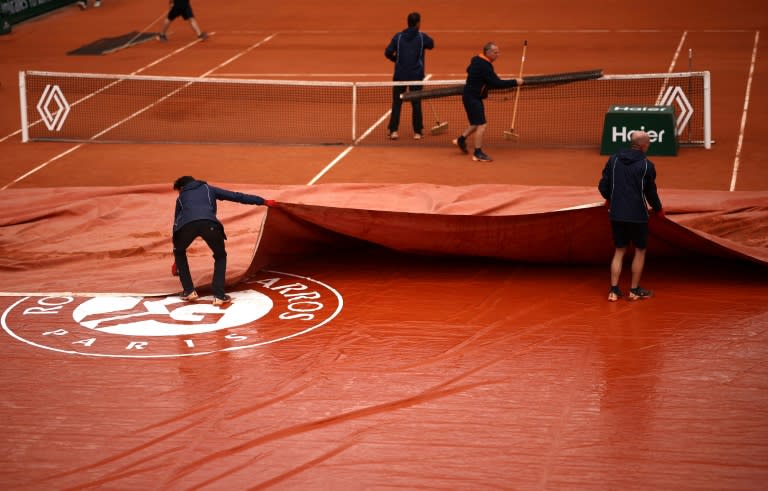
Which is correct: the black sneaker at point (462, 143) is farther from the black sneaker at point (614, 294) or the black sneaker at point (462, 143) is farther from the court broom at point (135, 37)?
the court broom at point (135, 37)

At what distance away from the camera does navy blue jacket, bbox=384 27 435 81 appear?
18.7 metres

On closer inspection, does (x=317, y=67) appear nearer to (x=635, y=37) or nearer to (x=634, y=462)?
(x=635, y=37)

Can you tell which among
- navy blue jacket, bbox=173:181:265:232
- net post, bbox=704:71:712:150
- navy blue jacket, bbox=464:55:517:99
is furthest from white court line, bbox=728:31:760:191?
navy blue jacket, bbox=173:181:265:232

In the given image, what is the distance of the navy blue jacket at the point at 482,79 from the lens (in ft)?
55.0

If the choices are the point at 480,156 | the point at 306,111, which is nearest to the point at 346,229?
the point at 480,156

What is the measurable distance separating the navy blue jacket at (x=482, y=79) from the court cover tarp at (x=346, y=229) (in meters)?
2.81

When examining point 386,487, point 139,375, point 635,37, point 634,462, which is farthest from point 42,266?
point 635,37

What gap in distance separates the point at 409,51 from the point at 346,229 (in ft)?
24.2

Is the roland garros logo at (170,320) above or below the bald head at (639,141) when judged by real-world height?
below

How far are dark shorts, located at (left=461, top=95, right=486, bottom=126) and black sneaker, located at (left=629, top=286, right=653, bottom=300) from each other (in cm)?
629

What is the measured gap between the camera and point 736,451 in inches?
317

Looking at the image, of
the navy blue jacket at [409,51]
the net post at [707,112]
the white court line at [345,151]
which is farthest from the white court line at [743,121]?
the white court line at [345,151]

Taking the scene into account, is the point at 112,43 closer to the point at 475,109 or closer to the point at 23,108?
the point at 23,108

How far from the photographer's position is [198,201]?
36.8 ft
